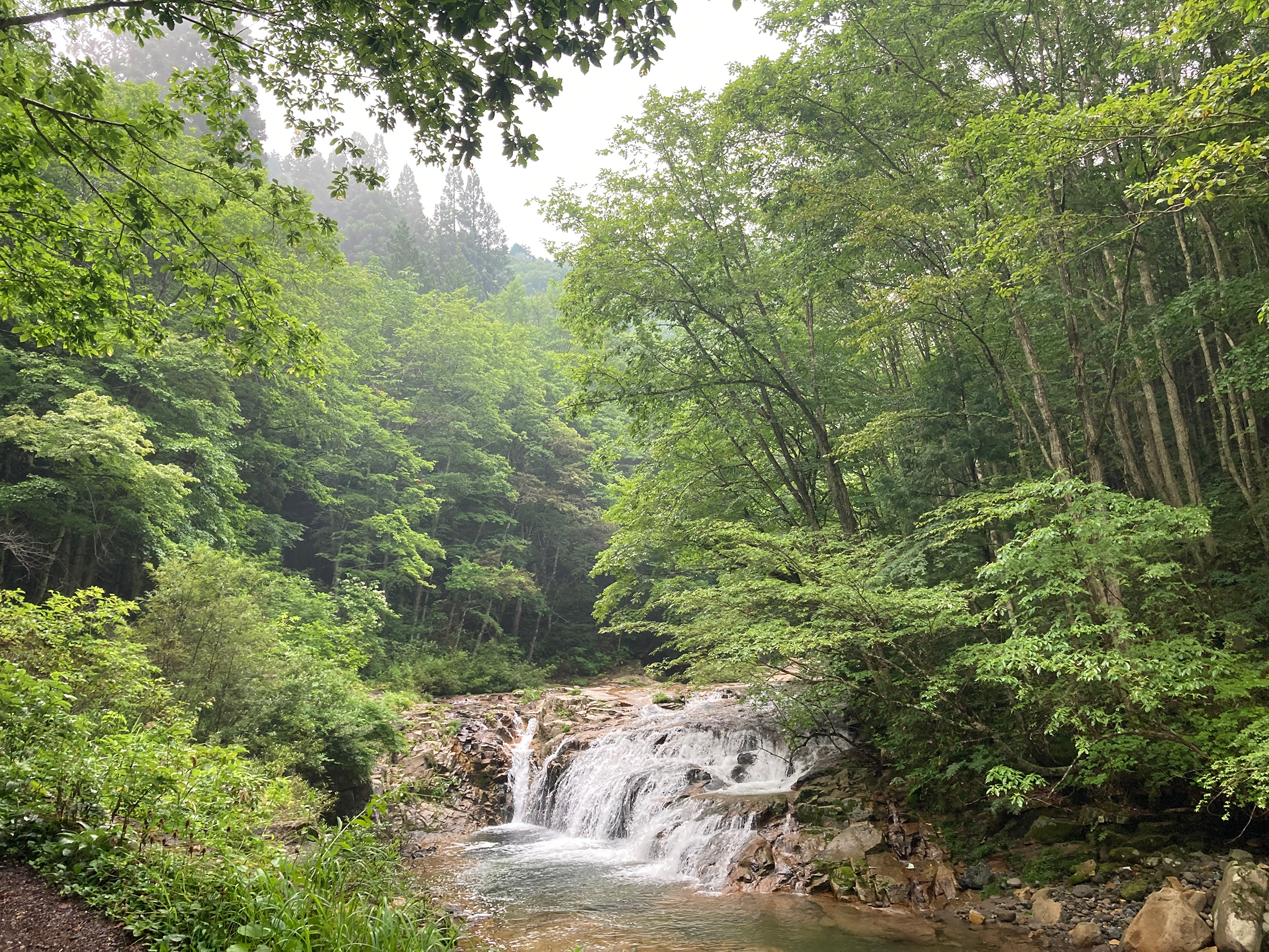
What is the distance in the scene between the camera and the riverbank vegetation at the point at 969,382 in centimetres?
549

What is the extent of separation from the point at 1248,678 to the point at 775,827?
208 inches

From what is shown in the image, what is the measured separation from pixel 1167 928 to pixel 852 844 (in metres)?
3.05

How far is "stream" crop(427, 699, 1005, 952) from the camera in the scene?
6.03 meters

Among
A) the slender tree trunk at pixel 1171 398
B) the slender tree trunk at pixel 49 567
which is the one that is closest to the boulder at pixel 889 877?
the slender tree trunk at pixel 1171 398

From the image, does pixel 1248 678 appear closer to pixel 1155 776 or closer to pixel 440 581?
pixel 1155 776

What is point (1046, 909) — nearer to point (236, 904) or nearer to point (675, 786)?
point (675, 786)

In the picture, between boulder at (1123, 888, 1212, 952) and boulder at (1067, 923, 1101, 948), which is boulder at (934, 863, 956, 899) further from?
boulder at (1123, 888, 1212, 952)

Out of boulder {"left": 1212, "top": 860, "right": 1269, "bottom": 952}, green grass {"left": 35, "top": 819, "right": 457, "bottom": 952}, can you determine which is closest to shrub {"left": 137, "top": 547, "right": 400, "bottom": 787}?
green grass {"left": 35, "top": 819, "right": 457, "bottom": 952}

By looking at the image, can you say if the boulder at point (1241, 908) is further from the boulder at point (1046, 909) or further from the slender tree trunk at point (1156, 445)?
the slender tree trunk at point (1156, 445)

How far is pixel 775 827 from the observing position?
8.32 m

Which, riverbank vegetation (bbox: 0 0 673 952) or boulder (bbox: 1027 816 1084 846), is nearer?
riverbank vegetation (bbox: 0 0 673 952)

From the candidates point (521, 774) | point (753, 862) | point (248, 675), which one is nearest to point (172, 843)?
point (248, 675)

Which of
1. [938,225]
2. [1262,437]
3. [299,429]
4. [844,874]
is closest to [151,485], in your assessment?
[299,429]

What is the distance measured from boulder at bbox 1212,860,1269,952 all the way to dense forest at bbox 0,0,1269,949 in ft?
2.83
